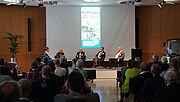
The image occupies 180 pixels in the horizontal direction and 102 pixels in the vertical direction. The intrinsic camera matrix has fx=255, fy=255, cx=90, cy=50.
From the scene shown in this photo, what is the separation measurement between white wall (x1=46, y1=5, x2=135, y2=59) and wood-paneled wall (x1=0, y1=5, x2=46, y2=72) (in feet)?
2.80

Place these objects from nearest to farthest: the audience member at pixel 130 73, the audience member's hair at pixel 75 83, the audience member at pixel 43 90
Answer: the audience member's hair at pixel 75 83 → the audience member at pixel 43 90 → the audience member at pixel 130 73

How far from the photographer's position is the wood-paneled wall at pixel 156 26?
559 inches

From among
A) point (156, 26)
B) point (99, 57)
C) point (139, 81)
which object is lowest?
point (139, 81)

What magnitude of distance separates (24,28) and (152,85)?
35.7ft

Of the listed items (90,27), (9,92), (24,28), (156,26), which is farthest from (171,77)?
(24,28)

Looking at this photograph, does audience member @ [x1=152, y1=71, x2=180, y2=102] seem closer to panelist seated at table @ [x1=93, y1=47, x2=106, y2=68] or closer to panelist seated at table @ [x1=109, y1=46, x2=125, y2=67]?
panelist seated at table @ [x1=109, y1=46, x2=125, y2=67]

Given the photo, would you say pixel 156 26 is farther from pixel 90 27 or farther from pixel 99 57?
pixel 99 57

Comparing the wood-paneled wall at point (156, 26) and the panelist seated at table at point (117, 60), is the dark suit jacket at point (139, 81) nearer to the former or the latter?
the panelist seated at table at point (117, 60)

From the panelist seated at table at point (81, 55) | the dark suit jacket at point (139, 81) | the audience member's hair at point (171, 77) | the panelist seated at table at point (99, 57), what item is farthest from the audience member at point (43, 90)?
the panelist seated at table at point (81, 55)

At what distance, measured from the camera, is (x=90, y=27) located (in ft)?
45.4

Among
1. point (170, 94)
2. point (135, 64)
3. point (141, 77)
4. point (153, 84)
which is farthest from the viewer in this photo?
point (135, 64)

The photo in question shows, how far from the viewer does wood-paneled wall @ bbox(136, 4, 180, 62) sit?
1420 centimetres

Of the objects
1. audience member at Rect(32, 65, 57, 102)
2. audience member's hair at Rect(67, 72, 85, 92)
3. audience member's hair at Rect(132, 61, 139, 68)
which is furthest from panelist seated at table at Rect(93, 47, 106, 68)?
audience member's hair at Rect(67, 72, 85, 92)

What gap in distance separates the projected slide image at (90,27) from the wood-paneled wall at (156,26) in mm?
2639
